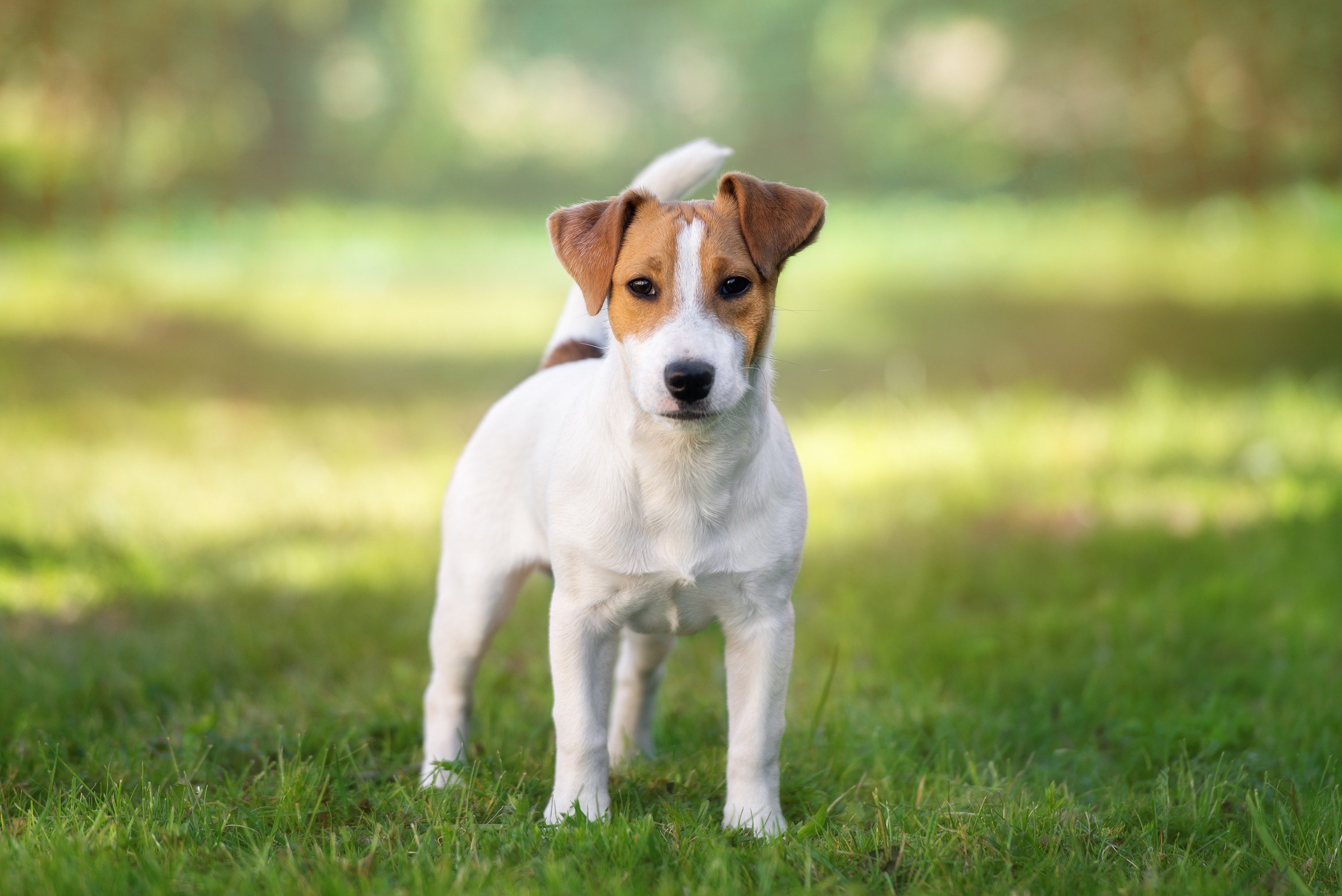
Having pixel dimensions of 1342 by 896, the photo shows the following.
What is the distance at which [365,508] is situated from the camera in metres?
6.92

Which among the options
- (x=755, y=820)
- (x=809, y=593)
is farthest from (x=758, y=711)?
(x=809, y=593)

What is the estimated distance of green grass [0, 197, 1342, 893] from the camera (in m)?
2.99

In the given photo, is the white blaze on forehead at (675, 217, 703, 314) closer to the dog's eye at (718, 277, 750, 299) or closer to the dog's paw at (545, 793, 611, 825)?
the dog's eye at (718, 277, 750, 299)

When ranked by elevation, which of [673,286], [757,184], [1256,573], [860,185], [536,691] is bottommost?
[536,691]

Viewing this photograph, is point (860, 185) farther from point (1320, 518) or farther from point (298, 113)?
point (1320, 518)

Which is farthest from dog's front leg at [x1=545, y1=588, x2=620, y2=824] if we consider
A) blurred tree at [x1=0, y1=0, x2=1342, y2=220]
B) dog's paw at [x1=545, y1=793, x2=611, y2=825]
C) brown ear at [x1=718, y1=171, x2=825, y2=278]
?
blurred tree at [x1=0, y1=0, x2=1342, y2=220]

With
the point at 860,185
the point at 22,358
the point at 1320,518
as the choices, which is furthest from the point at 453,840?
the point at 860,185

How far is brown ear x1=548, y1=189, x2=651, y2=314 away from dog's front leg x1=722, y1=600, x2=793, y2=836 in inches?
36.8

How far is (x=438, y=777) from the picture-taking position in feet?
11.5

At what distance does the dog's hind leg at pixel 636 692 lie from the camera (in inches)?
149

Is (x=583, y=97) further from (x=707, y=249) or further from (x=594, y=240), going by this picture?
(x=707, y=249)

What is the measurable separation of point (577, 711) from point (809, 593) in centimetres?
272

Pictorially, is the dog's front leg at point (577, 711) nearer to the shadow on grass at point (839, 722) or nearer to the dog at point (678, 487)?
the dog at point (678, 487)

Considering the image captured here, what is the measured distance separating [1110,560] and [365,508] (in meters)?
4.06
